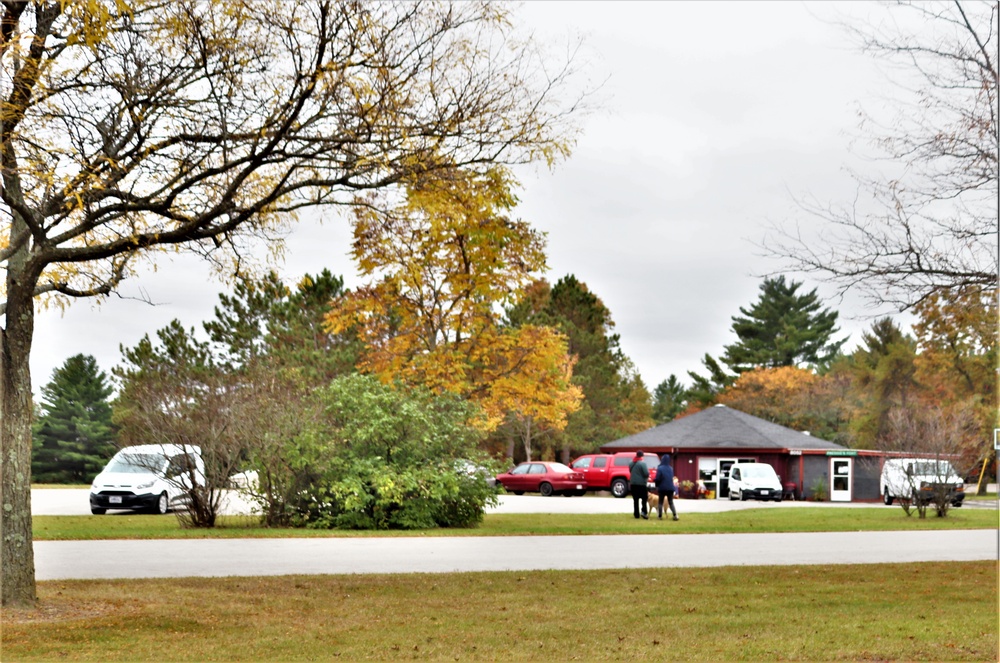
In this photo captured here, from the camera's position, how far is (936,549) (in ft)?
60.7

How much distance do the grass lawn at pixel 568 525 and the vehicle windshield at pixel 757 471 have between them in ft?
41.1

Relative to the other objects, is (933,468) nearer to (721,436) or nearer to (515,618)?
(721,436)

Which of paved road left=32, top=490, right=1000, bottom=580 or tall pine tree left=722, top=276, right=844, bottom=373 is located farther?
tall pine tree left=722, top=276, right=844, bottom=373

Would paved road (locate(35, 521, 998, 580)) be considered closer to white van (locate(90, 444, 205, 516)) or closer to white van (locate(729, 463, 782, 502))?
white van (locate(90, 444, 205, 516))

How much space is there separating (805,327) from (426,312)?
→ 59520 millimetres

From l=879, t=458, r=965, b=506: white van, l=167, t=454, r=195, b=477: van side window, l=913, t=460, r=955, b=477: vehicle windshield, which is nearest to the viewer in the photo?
l=167, t=454, r=195, b=477: van side window

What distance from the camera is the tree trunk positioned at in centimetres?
985

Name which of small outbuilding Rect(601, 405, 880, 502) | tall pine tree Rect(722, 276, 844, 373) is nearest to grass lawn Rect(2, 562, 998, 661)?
small outbuilding Rect(601, 405, 880, 502)

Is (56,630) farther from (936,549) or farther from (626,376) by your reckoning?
(626,376)

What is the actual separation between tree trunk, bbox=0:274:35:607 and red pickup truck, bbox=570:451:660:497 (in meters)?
33.4

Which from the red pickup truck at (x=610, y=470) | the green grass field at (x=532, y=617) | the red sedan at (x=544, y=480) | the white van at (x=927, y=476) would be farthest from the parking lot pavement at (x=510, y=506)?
the green grass field at (x=532, y=617)

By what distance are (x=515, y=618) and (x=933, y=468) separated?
23.1m

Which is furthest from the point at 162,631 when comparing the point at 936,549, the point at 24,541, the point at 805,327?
the point at 805,327

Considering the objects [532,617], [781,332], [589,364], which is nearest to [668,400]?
[781,332]
